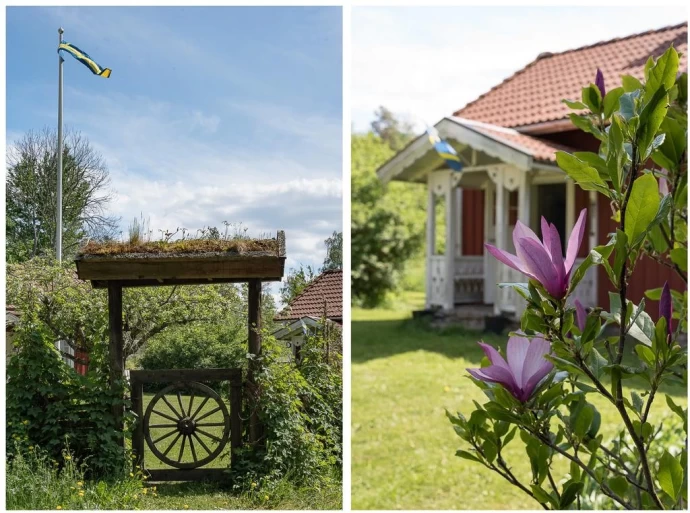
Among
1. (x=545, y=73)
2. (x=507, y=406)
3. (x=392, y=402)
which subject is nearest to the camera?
(x=507, y=406)

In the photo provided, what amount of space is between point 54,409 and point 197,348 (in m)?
0.54

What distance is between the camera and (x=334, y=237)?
8.14 feet

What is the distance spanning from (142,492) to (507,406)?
1.66 m

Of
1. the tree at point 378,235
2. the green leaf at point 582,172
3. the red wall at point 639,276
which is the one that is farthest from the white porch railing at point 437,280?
the green leaf at point 582,172

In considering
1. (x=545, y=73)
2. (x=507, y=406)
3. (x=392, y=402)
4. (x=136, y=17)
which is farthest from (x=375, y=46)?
(x=507, y=406)

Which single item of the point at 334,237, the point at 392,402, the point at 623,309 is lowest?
the point at 392,402

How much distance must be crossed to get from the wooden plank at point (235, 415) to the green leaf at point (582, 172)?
1.68 meters

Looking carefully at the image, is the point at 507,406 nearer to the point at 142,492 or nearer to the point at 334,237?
the point at 334,237

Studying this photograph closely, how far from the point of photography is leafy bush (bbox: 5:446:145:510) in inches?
93.9

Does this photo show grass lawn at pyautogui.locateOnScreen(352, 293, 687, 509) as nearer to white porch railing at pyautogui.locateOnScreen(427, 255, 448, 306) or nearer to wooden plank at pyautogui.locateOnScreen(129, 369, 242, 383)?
white porch railing at pyautogui.locateOnScreen(427, 255, 448, 306)

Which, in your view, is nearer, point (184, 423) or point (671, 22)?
point (184, 423)

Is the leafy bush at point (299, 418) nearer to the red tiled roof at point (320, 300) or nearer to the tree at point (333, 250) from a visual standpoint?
the red tiled roof at point (320, 300)

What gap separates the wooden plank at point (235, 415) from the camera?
253 centimetres

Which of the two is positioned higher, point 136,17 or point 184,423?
point 136,17
